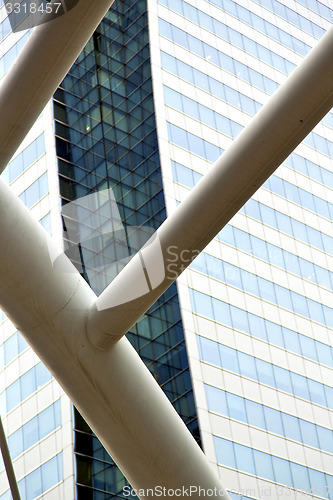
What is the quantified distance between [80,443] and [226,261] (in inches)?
480

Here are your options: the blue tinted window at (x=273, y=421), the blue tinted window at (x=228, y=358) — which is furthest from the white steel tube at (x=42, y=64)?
the blue tinted window at (x=273, y=421)

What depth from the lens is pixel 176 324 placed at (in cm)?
4081

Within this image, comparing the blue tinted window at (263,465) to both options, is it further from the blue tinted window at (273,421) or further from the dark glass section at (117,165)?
the dark glass section at (117,165)

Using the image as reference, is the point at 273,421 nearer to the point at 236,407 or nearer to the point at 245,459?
the point at 236,407

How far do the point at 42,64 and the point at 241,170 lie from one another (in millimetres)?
1361

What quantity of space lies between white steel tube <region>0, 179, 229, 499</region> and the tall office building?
3271 centimetres

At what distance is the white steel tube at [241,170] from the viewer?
4598mm

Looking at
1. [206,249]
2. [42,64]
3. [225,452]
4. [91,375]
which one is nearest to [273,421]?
[225,452]

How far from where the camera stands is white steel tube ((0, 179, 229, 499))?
516 centimetres

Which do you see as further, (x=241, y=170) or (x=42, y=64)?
(x=42, y=64)

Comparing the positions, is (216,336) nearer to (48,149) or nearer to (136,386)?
(48,149)

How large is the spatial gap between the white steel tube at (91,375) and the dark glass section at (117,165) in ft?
110

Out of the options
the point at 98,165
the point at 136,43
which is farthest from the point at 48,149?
the point at 136,43

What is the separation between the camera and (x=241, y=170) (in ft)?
15.5
